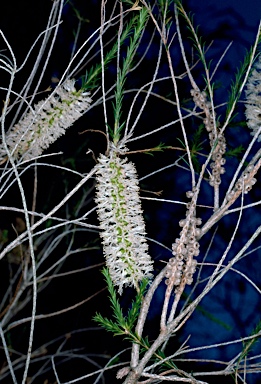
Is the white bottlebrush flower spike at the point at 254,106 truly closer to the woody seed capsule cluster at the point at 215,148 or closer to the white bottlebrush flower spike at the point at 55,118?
the woody seed capsule cluster at the point at 215,148

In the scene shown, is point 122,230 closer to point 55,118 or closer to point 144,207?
point 55,118

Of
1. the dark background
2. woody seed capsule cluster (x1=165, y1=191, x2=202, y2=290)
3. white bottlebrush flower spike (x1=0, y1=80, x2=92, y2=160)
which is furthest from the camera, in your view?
the dark background

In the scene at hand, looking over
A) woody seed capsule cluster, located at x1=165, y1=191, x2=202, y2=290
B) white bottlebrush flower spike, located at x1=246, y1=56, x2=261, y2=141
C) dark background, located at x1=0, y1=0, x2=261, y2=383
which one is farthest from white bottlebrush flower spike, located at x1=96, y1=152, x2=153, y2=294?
dark background, located at x1=0, y1=0, x2=261, y2=383

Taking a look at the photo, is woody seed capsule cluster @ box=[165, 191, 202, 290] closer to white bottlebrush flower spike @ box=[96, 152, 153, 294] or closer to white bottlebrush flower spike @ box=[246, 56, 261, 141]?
white bottlebrush flower spike @ box=[96, 152, 153, 294]

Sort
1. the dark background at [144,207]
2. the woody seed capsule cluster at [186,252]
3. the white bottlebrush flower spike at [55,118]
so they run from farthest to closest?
the dark background at [144,207] → the white bottlebrush flower spike at [55,118] → the woody seed capsule cluster at [186,252]

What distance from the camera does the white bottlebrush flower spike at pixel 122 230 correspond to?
0.50 meters

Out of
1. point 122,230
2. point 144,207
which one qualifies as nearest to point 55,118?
point 122,230

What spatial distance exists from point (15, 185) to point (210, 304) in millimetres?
453

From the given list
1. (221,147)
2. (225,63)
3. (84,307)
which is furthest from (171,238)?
(221,147)

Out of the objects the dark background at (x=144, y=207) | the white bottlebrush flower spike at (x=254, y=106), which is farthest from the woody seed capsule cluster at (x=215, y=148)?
the dark background at (x=144, y=207)

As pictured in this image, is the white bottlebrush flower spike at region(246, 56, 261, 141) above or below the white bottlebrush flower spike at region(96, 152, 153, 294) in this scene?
above

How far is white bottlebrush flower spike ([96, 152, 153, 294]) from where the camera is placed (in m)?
0.50

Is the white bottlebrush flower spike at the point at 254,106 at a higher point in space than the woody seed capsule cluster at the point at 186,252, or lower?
higher

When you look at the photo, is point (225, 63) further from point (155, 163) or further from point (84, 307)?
point (84, 307)
